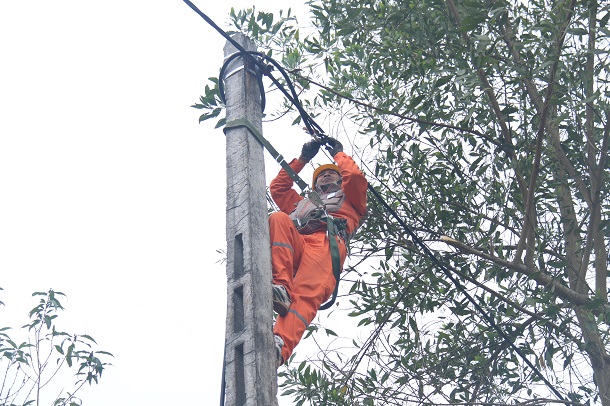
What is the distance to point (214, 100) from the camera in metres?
6.02

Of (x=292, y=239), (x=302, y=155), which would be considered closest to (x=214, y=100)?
(x=302, y=155)

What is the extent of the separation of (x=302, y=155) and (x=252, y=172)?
81.8 inches

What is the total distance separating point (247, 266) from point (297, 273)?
130 centimetres

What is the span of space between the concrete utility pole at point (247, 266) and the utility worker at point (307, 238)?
20.0 inches

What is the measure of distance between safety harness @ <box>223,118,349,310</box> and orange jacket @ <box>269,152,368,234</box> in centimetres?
21

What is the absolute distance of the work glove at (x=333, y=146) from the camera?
226 inches

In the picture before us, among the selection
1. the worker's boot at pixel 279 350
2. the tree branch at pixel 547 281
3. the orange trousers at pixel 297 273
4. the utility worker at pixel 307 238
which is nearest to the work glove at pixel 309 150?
the utility worker at pixel 307 238

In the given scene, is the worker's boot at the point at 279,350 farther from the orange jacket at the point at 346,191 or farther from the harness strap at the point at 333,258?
the orange jacket at the point at 346,191

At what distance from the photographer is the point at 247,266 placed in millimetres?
3561

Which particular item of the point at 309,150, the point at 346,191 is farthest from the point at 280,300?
the point at 309,150

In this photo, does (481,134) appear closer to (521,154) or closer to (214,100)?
(521,154)

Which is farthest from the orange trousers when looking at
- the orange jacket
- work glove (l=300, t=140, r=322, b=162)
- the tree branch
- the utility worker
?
the tree branch

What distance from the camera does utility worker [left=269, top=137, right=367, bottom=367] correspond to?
4316mm

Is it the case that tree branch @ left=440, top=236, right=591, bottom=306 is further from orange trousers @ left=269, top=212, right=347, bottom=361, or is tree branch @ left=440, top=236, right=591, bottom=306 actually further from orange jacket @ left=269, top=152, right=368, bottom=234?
orange trousers @ left=269, top=212, right=347, bottom=361
